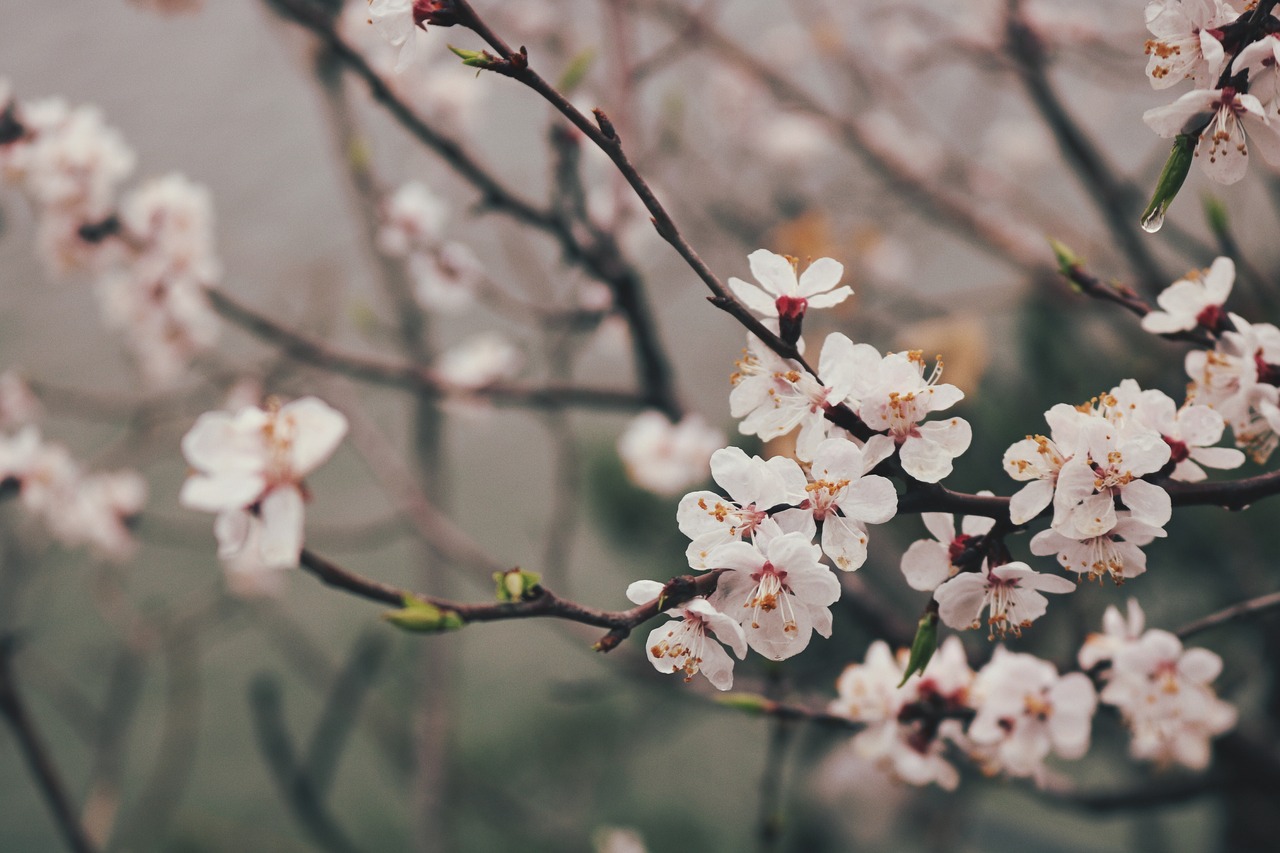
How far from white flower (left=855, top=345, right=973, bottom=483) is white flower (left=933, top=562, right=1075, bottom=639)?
5 cm

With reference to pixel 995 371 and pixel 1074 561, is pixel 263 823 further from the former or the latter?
pixel 1074 561

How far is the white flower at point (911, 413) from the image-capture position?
0.35 m

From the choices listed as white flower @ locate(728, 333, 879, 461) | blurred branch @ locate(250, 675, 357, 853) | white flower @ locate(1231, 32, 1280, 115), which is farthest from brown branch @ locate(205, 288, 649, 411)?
white flower @ locate(1231, 32, 1280, 115)

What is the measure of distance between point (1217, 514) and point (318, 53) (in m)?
1.56

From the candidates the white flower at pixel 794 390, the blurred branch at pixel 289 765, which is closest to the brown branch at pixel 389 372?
the blurred branch at pixel 289 765

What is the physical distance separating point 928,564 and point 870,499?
76mm

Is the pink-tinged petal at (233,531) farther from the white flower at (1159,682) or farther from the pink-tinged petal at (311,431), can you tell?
the white flower at (1159,682)

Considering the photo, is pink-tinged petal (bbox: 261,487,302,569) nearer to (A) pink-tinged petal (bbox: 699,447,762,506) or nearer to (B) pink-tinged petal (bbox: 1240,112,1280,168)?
(A) pink-tinged petal (bbox: 699,447,762,506)

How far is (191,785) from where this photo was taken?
7.34 ft

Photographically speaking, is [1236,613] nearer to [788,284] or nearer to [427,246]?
[788,284]

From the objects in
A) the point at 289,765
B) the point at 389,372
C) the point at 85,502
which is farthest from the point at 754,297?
the point at 85,502

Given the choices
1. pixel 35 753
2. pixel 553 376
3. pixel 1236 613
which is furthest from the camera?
pixel 553 376

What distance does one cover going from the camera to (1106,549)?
371 millimetres

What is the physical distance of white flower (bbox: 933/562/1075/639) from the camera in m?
0.37
